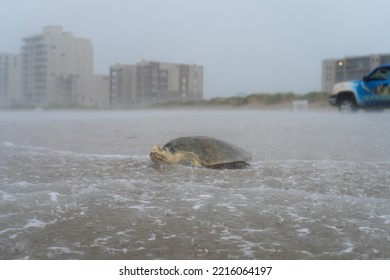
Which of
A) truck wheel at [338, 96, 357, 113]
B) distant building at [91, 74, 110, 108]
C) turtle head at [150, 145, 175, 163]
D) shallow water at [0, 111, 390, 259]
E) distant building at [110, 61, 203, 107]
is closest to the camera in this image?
shallow water at [0, 111, 390, 259]

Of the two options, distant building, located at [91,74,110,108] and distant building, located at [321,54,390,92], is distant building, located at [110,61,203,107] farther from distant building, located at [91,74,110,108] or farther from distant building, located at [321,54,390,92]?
distant building, located at [321,54,390,92]

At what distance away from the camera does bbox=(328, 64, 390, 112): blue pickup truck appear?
8.59 metres

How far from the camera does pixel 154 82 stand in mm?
10562

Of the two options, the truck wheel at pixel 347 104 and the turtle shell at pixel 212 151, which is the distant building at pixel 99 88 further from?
the turtle shell at pixel 212 151

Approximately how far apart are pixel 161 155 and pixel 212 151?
394 millimetres

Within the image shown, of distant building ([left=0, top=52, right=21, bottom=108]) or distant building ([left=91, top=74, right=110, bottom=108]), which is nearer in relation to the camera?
distant building ([left=0, top=52, right=21, bottom=108])

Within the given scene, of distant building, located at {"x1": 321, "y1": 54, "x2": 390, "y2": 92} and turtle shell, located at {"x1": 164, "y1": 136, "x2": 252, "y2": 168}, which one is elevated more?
distant building, located at {"x1": 321, "y1": 54, "x2": 390, "y2": 92}

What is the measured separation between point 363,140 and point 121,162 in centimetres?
283

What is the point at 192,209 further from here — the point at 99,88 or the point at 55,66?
the point at 99,88

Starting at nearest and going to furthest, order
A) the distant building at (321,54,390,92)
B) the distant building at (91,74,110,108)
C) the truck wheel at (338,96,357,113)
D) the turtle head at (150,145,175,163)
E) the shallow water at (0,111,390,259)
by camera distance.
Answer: the shallow water at (0,111,390,259) → the turtle head at (150,145,175,163) → the truck wheel at (338,96,357,113) → the distant building at (321,54,390,92) → the distant building at (91,74,110,108)

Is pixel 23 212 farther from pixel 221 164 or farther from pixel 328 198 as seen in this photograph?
pixel 221 164

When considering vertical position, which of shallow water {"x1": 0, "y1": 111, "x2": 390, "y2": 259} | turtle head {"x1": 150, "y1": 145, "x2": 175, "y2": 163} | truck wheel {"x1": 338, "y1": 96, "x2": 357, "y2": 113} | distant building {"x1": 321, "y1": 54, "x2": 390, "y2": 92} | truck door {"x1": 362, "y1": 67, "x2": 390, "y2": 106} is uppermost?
distant building {"x1": 321, "y1": 54, "x2": 390, "y2": 92}

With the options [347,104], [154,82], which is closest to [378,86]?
[347,104]

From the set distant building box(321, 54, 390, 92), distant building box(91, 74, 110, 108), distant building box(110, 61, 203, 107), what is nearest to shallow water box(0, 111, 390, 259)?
distant building box(110, 61, 203, 107)
